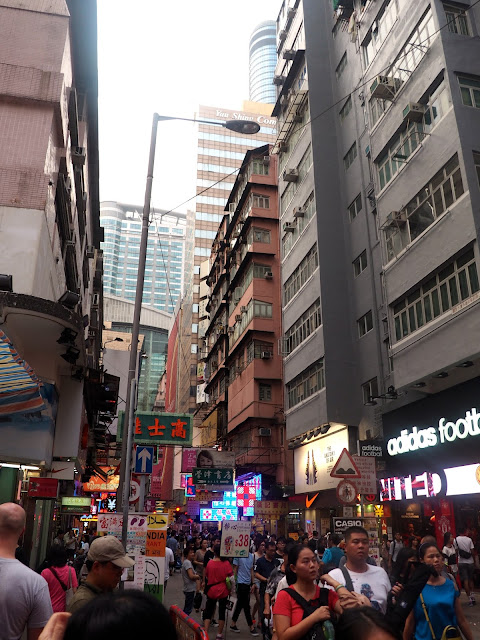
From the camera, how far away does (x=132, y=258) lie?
192m

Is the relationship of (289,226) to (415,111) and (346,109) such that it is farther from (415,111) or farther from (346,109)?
(415,111)

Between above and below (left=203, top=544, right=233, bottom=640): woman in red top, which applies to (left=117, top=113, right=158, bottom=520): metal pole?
above

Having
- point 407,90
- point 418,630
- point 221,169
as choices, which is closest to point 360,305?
point 407,90

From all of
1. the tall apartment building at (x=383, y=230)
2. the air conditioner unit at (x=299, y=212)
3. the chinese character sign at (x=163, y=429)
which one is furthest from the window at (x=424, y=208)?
the chinese character sign at (x=163, y=429)

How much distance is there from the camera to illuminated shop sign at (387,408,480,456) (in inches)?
627

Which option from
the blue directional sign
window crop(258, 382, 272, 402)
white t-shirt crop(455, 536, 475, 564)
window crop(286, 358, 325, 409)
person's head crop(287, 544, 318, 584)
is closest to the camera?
person's head crop(287, 544, 318, 584)

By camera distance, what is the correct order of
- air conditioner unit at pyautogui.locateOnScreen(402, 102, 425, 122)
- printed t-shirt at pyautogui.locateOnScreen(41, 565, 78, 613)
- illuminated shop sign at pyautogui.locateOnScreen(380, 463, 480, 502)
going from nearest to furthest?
printed t-shirt at pyautogui.locateOnScreen(41, 565, 78, 613)
illuminated shop sign at pyautogui.locateOnScreen(380, 463, 480, 502)
air conditioner unit at pyautogui.locateOnScreen(402, 102, 425, 122)

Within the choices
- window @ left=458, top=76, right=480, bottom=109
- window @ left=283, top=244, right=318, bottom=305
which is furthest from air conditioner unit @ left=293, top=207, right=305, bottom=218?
window @ left=458, top=76, right=480, bottom=109

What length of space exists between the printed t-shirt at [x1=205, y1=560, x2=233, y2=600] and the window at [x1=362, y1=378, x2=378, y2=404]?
14.5 meters

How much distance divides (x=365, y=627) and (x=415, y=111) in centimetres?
2007

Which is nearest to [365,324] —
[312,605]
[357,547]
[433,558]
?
[433,558]

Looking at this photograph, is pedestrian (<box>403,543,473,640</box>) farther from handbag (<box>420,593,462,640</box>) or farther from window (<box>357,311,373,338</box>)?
window (<box>357,311,373,338</box>)

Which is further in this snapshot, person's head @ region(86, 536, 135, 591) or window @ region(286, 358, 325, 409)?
window @ region(286, 358, 325, 409)

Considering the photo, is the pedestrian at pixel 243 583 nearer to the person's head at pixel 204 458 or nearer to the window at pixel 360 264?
the window at pixel 360 264
